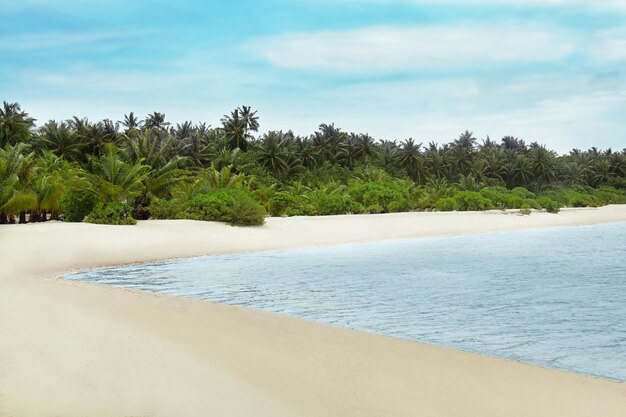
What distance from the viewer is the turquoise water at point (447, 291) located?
10.1m

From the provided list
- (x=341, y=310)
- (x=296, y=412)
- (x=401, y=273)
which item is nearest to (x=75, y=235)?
(x=401, y=273)

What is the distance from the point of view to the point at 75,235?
2359 cm

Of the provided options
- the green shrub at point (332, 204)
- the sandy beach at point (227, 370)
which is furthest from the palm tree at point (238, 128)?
the sandy beach at point (227, 370)

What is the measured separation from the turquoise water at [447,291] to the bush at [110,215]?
6.34m

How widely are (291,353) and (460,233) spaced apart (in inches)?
1246

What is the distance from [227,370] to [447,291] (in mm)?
9269

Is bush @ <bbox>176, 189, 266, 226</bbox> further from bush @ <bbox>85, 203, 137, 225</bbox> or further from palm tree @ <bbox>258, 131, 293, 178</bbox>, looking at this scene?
palm tree @ <bbox>258, 131, 293, 178</bbox>

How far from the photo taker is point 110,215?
92.7 feet

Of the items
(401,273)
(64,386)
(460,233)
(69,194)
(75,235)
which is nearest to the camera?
(64,386)

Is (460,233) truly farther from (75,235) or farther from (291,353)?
(291,353)

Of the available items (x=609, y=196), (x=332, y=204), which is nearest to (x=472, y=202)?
(x=332, y=204)

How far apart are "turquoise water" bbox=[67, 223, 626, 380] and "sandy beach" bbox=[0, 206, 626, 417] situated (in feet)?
3.50

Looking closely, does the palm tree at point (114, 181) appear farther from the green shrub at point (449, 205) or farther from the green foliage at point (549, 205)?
the green foliage at point (549, 205)

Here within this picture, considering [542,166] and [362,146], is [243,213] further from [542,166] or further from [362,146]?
[542,166]
